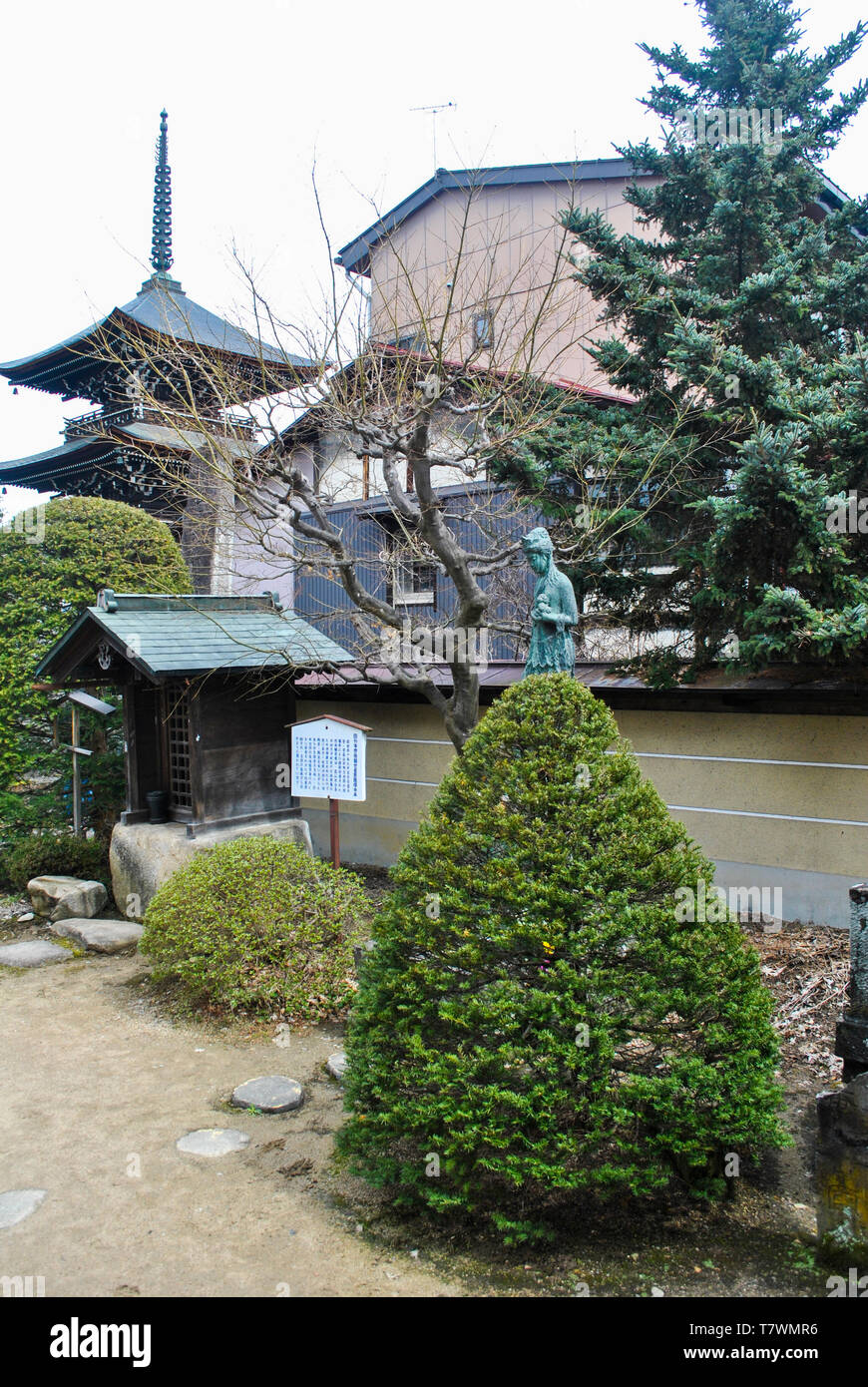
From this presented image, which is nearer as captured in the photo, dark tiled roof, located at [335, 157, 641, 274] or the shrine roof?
the shrine roof

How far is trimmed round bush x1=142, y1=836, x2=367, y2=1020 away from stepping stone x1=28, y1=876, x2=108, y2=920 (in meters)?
2.93

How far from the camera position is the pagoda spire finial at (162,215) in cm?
2105

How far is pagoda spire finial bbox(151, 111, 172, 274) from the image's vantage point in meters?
21.0

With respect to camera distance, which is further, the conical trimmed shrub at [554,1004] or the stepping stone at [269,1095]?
the stepping stone at [269,1095]

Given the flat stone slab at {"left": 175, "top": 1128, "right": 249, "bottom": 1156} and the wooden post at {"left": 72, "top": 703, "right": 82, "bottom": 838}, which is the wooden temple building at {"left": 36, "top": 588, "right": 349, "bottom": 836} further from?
the flat stone slab at {"left": 175, "top": 1128, "right": 249, "bottom": 1156}

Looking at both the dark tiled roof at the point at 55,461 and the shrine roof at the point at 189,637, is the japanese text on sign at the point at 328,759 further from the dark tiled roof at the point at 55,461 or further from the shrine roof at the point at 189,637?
the dark tiled roof at the point at 55,461

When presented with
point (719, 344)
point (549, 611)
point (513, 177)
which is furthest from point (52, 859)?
point (513, 177)

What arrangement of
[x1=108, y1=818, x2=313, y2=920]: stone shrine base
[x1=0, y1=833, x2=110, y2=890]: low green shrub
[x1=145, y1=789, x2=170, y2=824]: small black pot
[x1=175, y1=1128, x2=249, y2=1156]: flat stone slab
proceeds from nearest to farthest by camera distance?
[x1=175, y1=1128, x2=249, y2=1156]: flat stone slab < [x1=108, y1=818, x2=313, y2=920]: stone shrine base < [x1=145, y1=789, x2=170, y2=824]: small black pot < [x1=0, y1=833, x2=110, y2=890]: low green shrub

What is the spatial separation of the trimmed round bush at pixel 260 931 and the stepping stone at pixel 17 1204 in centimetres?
248

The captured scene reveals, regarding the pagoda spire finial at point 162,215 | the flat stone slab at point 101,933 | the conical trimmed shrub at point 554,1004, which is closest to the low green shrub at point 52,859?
the flat stone slab at point 101,933

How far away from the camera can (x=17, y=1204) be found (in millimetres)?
4680

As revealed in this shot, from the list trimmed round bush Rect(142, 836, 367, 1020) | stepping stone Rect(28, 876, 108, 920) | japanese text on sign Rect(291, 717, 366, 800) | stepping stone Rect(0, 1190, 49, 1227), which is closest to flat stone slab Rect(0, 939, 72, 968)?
stepping stone Rect(28, 876, 108, 920)
